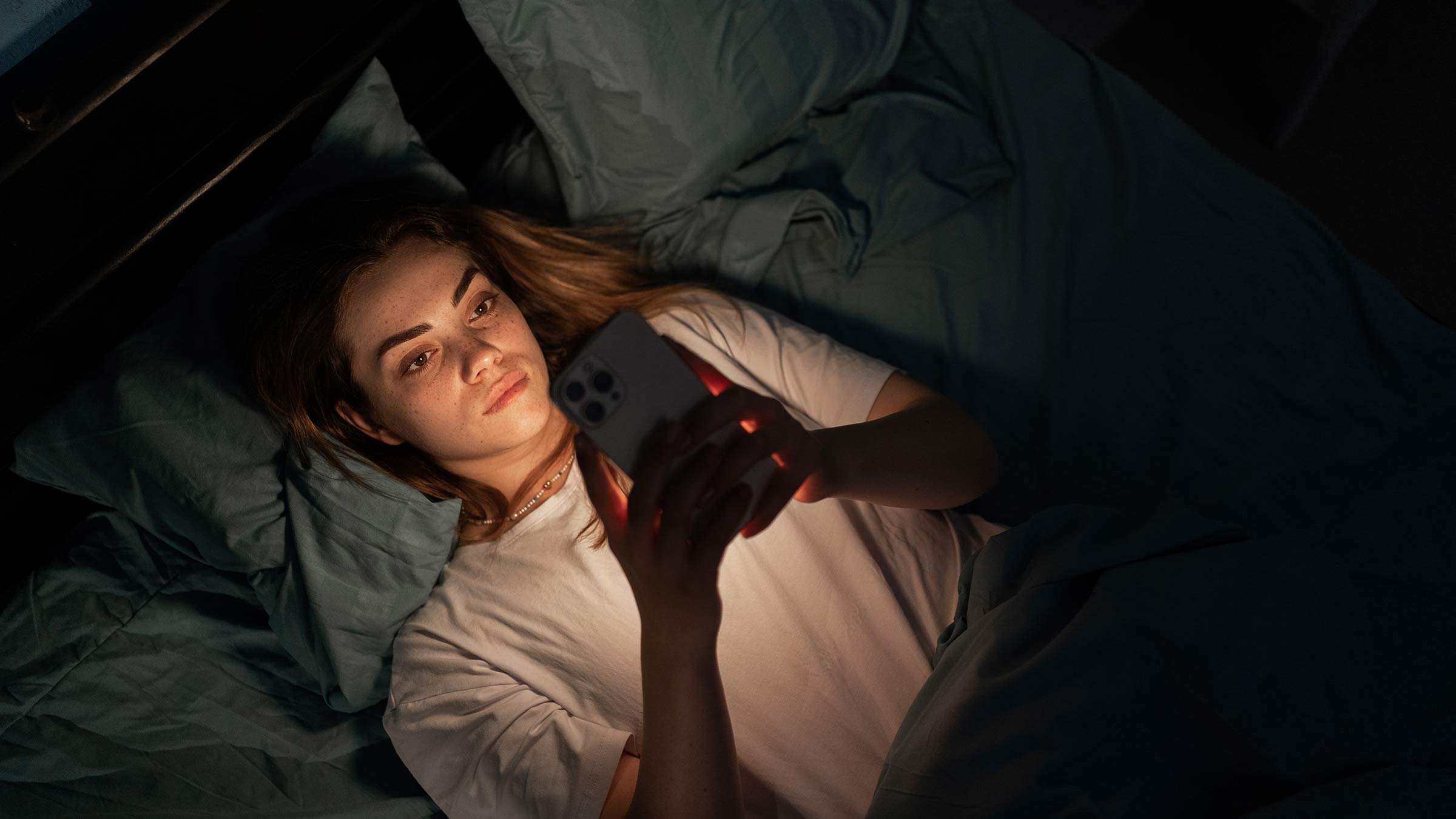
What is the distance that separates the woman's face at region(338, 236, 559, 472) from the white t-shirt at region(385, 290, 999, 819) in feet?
0.56

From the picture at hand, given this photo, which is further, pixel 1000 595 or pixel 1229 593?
pixel 1000 595

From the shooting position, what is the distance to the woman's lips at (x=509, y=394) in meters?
0.95

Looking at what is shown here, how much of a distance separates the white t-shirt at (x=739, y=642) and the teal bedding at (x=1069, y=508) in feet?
0.38

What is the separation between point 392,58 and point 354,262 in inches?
15.7

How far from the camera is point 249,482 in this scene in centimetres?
107

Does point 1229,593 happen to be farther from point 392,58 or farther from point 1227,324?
point 392,58

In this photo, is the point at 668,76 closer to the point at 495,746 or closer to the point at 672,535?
the point at 672,535

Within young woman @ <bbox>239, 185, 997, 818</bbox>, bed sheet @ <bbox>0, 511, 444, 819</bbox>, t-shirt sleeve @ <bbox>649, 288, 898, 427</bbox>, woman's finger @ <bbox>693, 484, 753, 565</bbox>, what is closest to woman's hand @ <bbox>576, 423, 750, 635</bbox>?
woman's finger @ <bbox>693, 484, 753, 565</bbox>

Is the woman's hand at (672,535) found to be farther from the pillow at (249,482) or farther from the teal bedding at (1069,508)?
the pillow at (249,482)

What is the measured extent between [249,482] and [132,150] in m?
0.41

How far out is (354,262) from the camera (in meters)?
1.00

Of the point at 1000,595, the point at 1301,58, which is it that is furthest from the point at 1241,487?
the point at 1301,58

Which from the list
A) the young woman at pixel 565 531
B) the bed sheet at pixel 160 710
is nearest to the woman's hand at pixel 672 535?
the young woman at pixel 565 531

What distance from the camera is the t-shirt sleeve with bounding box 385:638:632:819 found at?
885 mm
